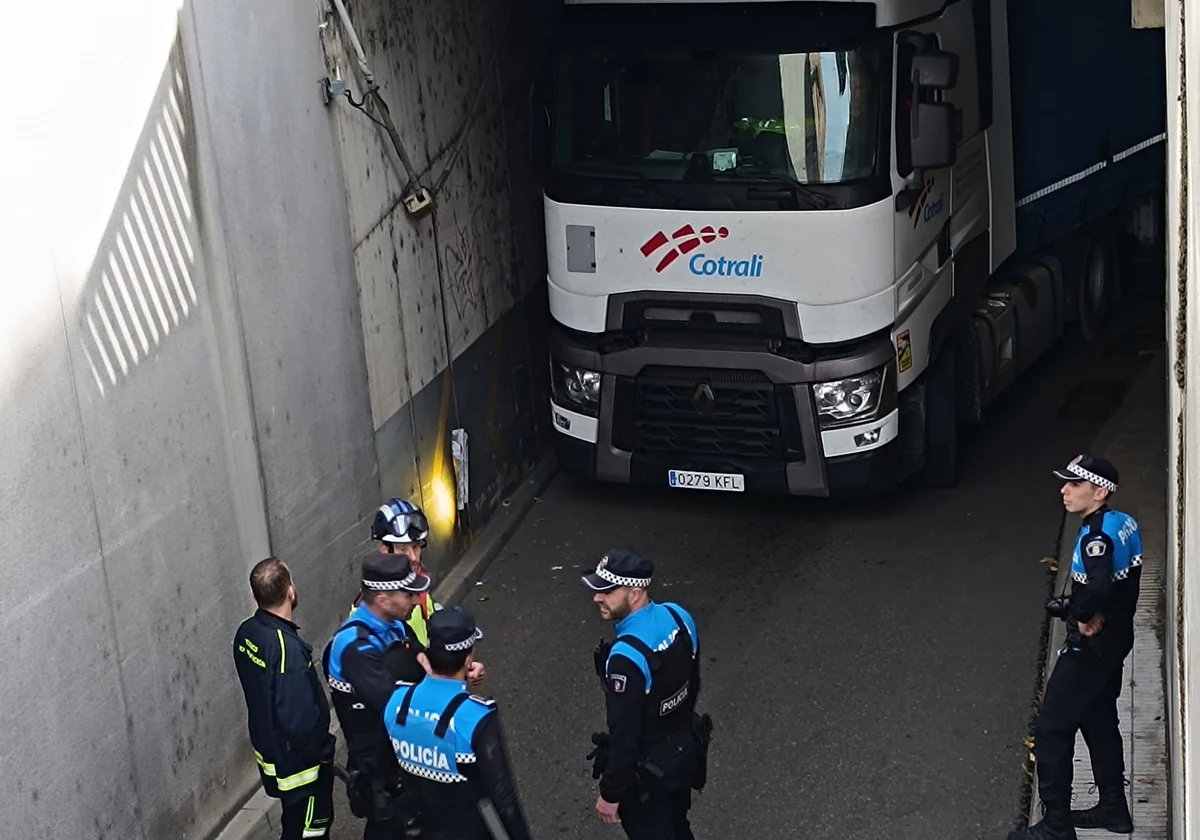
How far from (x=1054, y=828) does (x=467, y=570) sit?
432cm

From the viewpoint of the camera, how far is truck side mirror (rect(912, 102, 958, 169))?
945 centimetres

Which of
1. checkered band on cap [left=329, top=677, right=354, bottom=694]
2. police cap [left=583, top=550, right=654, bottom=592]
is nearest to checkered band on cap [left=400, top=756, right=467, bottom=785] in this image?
checkered band on cap [left=329, top=677, right=354, bottom=694]

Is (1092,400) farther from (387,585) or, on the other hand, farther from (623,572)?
(387,585)

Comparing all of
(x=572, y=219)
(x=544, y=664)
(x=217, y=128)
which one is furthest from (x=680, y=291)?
(x=217, y=128)

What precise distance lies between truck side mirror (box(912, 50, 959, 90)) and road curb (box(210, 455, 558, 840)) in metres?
3.90

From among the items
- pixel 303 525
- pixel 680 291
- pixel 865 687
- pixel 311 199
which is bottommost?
pixel 865 687

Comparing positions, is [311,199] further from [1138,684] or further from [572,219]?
[1138,684]

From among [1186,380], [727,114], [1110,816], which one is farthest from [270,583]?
[727,114]

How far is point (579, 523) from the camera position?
10930 mm

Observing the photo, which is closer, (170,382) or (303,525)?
(170,382)

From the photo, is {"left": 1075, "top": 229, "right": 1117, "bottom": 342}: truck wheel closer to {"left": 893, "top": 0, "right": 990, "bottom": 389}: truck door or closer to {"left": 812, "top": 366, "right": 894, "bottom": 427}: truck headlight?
{"left": 893, "top": 0, "right": 990, "bottom": 389}: truck door

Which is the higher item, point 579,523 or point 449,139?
point 449,139

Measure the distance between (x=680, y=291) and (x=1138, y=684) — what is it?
3491 millimetres

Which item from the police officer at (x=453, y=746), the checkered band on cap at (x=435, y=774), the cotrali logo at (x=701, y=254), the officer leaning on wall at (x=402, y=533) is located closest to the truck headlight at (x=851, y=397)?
the cotrali logo at (x=701, y=254)
